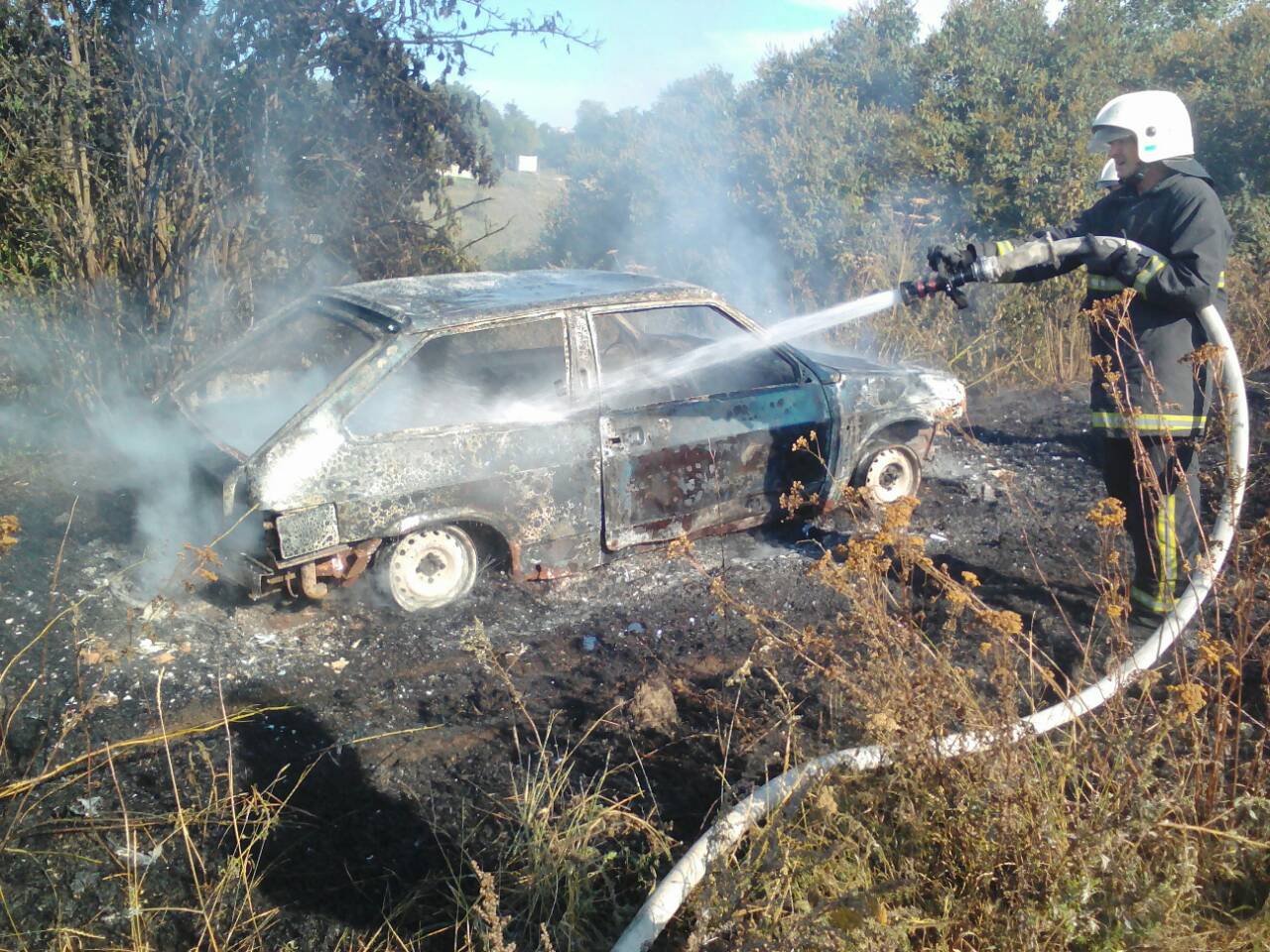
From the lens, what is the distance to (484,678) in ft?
12.7

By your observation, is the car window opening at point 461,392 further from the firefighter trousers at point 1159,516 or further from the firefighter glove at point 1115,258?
the firefighter trousers at point 1159,516

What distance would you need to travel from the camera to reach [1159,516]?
398cm

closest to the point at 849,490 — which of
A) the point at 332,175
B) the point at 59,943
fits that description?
the point at 59,943

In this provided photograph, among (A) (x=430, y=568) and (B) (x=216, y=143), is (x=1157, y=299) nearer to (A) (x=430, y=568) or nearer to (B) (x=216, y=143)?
(A) (x=430, y=568)

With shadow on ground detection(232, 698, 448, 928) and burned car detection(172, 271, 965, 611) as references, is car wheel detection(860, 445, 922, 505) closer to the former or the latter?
burned car detection(172, 271, 965, 611)

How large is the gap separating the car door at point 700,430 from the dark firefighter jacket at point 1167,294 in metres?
1.27

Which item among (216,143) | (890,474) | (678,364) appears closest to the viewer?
(678,364)

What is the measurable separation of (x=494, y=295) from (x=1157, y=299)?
2.88m

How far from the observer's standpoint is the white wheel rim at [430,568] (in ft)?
13.8

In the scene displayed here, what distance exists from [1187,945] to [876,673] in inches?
36.0

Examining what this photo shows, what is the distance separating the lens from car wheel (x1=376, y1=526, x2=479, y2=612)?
13.7 ft

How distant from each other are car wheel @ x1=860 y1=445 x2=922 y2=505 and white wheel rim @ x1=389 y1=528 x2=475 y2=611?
7.63 feet

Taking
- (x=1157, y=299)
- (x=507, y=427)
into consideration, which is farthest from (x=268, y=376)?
(x=1157, y=299)

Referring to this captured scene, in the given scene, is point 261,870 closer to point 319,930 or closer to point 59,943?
point 319,930
